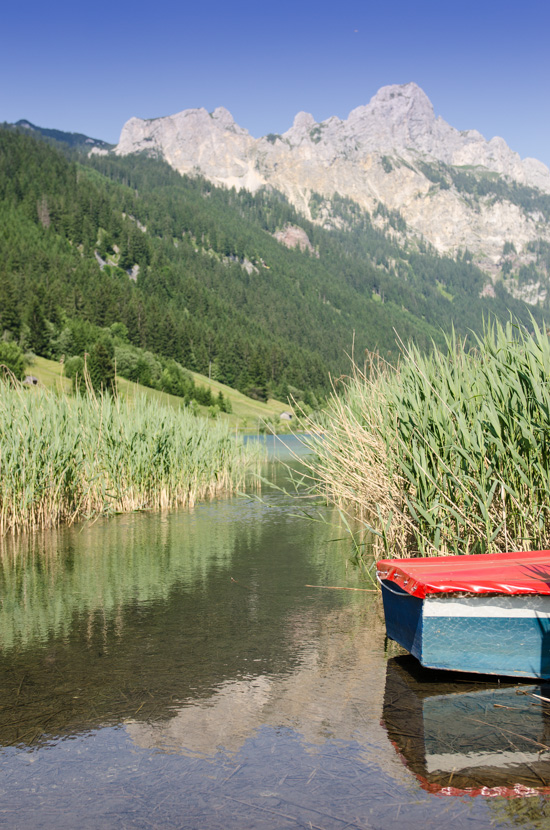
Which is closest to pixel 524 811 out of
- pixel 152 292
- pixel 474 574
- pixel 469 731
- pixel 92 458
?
pixel 469 731

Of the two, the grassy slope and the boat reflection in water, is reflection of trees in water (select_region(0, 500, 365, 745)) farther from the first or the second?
the grassy slope

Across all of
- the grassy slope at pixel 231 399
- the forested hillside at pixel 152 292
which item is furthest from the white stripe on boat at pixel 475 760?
the grassy slope at pixel 231 399

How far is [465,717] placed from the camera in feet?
19.5

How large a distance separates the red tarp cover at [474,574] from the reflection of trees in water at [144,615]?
1660 mm

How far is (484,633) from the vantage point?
6.38m

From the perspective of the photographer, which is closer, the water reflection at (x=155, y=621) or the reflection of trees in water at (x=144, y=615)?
the water reflection at (x=155, y=621)

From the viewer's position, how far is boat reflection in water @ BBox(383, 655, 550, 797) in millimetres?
4922

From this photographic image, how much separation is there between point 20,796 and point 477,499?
549 centimetres

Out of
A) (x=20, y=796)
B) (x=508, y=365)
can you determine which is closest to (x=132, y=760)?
(x=20, y=796)

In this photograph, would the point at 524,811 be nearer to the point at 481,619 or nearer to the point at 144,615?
the point at 481,619

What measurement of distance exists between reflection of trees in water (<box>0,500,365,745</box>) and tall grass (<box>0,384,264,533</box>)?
88cm

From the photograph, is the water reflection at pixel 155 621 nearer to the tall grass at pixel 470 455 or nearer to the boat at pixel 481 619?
the boat at pixel 481 619

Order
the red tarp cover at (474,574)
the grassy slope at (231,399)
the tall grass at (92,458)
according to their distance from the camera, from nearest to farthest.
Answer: the red tarp cover at (474,574), the tall grass at (92,458), the grassy slope at (231,399)

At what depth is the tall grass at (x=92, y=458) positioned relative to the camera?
594 inches
